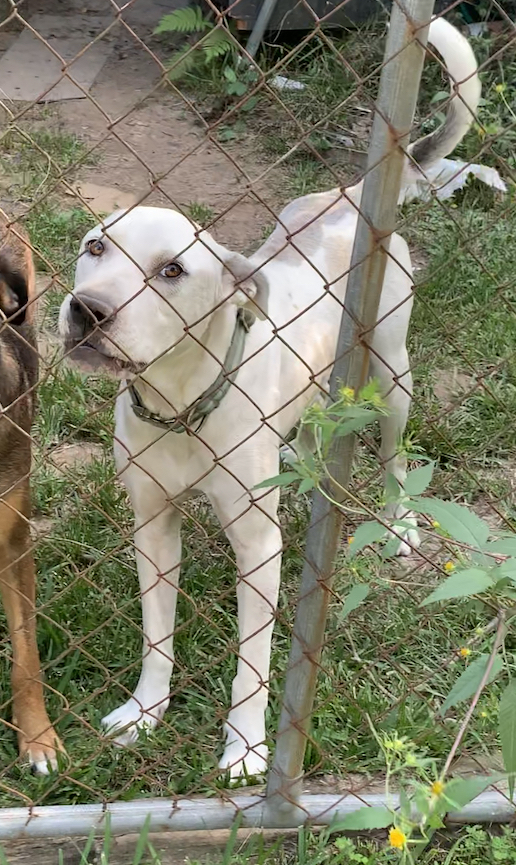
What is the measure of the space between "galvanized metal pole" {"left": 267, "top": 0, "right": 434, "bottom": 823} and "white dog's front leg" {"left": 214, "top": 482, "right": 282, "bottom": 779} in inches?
12.4

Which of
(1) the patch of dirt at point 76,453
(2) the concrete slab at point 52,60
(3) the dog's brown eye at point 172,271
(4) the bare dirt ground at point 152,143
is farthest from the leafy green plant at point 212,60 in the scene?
(3) the dog's brown eye at point 172,271

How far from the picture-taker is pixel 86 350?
1902 mm

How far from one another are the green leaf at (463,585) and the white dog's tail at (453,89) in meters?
0.80

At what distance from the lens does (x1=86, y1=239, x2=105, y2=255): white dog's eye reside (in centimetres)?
202

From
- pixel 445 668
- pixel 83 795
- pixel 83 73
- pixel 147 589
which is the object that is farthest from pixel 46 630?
pixel 83 73

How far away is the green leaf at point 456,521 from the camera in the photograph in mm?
1479

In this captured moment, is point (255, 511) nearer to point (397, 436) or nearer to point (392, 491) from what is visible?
point (392, 491)

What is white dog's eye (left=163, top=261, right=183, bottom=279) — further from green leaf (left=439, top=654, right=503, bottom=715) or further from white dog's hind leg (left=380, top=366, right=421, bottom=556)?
white dog's hind leg (left=380, top=366, right=421, bottom=556)

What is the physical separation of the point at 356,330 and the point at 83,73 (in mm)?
5683

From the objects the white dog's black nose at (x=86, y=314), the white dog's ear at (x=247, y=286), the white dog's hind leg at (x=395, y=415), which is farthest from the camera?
the white dog's hind leg at (x=395, y=415)

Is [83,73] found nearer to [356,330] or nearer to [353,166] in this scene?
[353,166]

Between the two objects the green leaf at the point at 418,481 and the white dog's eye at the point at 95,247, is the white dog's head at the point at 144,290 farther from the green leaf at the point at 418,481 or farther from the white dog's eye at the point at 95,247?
the green leaf at the point at 418,481

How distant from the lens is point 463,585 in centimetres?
140

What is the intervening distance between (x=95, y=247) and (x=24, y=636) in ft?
3.25
